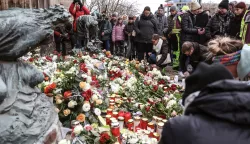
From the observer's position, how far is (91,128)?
9.21ft

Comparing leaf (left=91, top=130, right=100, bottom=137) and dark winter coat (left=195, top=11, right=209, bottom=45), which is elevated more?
dark winter coat (left=195, top=11, right=209, bottom=45)

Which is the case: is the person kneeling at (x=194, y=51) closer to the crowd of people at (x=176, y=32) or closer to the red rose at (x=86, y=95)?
the crowd of people at (x=176, y=32)

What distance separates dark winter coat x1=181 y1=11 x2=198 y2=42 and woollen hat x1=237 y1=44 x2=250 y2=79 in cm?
461

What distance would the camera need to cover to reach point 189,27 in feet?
23.1

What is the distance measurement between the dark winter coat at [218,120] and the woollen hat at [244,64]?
124cm

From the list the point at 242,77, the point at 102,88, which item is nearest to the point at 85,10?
the point at 102,88

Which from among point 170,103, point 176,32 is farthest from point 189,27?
point 170,103

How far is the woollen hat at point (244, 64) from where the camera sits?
93.2 inches

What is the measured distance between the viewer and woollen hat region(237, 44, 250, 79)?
2367 mm

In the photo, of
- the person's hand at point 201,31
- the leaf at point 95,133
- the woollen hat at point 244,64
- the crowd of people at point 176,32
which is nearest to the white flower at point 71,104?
the leaf at point 95,133

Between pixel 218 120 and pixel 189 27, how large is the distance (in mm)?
6059

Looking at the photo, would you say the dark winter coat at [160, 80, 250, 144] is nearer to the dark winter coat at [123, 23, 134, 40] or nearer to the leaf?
the leaf

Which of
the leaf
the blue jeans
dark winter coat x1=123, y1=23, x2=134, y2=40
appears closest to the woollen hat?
the leaf

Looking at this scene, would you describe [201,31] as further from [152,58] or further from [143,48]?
[143,48]
